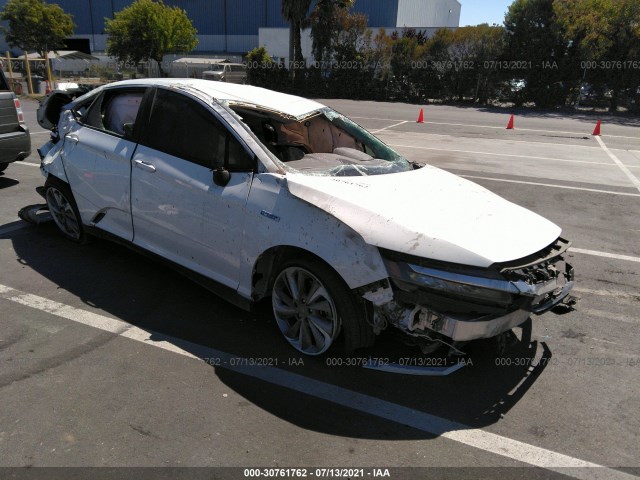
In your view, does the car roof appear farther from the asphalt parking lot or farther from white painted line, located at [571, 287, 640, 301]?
white painted line, located at [571, 287, 640, 301]

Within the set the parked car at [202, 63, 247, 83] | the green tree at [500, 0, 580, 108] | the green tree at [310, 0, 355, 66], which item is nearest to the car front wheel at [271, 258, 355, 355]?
the green tree at [500, 0, 580, 108]

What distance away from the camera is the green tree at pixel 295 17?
32737 mm

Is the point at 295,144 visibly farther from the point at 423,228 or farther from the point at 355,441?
the point at 355,441

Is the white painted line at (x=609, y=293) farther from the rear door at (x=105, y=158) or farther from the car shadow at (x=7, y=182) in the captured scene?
the car shadow at (x=7, y=182)

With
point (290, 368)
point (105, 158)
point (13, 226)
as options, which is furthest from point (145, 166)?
point (13, 226)

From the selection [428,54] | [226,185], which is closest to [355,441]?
[226,185]

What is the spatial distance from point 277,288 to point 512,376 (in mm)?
1701

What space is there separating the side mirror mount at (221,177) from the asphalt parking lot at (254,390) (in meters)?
1.12

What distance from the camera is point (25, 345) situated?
3514 millimetres

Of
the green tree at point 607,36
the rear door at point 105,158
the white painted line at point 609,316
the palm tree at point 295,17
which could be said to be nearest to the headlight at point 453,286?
the white painted line at point 609,316

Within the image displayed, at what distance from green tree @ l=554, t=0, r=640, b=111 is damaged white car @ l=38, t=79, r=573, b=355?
91.8 ft

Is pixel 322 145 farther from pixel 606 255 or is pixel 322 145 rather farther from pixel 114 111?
pixel 606 255

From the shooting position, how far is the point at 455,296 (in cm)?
286

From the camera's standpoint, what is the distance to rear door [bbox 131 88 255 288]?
359 centimetres
